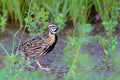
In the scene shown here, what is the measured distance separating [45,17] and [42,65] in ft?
1.97

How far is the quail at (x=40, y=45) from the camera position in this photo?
581cm

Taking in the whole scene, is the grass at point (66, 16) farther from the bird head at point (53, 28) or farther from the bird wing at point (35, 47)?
the bird head at point (53, 28)

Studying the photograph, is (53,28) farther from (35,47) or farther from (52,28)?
(35,47)

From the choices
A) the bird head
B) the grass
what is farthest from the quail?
the grass

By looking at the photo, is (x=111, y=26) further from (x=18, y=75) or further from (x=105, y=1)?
(x=18, y=75)

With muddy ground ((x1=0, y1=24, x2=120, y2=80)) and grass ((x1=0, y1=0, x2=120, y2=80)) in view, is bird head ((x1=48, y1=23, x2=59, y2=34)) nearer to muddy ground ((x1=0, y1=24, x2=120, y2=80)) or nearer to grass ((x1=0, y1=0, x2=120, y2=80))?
grass ((x1=0, y1=0, x2=120, y2=80))

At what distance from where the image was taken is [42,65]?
235 inches

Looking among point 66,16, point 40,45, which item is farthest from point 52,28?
point 66,16

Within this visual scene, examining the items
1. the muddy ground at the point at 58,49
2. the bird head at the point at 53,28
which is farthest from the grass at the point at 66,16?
the bird head at the point at 53,28

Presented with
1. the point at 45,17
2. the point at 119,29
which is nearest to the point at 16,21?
the point at 45,17

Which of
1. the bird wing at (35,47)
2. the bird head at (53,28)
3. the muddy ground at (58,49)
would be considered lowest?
the muddy ground at (58,49)

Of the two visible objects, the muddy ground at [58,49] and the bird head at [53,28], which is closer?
the bird head at [53,28]

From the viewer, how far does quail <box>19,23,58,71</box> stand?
229 inches

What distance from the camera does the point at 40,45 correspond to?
585 centimetres
